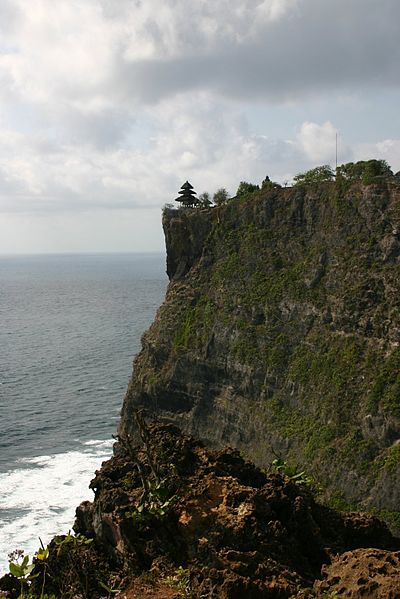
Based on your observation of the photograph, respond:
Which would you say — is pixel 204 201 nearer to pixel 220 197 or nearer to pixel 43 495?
pixel 220 197

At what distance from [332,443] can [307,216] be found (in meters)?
26.1

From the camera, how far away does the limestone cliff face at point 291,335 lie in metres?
52.3

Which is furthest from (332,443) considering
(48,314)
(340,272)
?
(48,314)

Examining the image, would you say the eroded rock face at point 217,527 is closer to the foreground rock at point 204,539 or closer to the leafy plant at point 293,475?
the foreground rock at point 204,539

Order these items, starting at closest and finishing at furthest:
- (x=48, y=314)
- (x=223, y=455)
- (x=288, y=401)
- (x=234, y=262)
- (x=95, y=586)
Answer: (x=95, y=586) → (x=223, y=455) → (x=288, y=401) → (x=234, y=262) → (x=48, y=314)

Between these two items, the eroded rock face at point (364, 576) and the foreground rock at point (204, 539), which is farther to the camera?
the foreground rock at point (204, 539)

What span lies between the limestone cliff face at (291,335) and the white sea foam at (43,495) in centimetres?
761

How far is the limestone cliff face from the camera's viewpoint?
52.3m

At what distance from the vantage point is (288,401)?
6009 centimetres

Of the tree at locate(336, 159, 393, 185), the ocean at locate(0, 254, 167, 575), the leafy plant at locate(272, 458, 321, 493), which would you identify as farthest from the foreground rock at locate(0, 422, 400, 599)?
the tree at locate(336, 159, 393, 185)

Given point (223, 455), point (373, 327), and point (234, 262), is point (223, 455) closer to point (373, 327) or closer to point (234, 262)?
point (373, 327)

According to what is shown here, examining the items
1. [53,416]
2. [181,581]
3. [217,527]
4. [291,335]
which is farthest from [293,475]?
[53,416]

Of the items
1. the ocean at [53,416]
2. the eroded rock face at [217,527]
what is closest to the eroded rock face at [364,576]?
the eroded rock face at [217,527]

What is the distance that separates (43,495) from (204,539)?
45.5 metres
